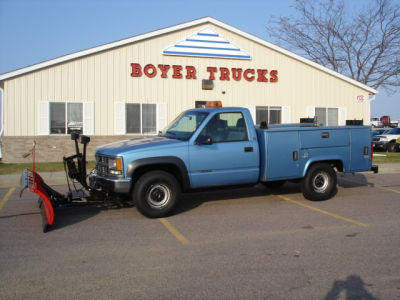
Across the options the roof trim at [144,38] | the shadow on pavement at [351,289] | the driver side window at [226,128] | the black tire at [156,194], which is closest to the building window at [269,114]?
the roof trim at [144,38]

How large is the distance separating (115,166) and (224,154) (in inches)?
78.3

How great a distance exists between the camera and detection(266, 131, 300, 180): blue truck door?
782 centimetres

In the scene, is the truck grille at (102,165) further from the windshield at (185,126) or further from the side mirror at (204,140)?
the side mirror at (204,140)

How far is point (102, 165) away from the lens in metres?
7.28

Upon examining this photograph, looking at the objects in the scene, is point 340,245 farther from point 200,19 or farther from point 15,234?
point 200,19

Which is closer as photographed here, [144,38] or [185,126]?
[185,126]

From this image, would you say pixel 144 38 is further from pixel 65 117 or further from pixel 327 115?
pixel 327 115

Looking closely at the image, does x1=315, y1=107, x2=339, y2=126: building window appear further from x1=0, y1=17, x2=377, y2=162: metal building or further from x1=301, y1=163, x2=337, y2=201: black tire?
x1=301, y1=163, x2=337, y2=201: black tire

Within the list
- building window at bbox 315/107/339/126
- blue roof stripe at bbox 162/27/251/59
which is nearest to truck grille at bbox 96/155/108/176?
blue roof stripe at bbox 162/27/251/59

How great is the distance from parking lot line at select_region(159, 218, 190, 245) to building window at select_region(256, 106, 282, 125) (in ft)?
42.2

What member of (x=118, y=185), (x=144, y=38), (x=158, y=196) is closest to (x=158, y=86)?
(x=144, y=38)

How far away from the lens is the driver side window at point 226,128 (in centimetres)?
751

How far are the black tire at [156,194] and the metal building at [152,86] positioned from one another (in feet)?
34.7

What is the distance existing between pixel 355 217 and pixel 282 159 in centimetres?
171
